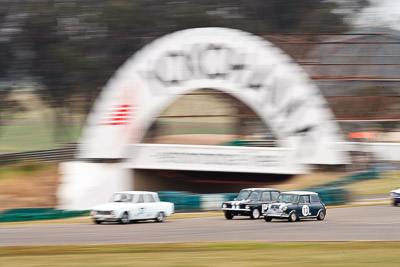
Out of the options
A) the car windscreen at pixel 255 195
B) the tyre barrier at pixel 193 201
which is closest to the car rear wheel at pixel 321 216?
the car windscreen at pixel 255 195

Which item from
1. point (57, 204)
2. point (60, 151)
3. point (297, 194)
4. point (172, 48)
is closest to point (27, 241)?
point (297, 194)

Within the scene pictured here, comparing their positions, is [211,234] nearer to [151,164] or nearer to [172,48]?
[151,164]

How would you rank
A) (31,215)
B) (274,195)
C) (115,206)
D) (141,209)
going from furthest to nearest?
(31,215) → (274,195) → (141,209) → (115,206)

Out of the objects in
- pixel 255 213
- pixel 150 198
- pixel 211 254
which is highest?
pixel 211 254

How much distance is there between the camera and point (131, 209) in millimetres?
25000

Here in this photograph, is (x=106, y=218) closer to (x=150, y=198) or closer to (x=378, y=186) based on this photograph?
(x=150, y=198)

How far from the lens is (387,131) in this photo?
5556 centimetres

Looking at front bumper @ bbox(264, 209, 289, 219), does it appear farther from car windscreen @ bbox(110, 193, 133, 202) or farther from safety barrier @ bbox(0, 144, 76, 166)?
safety barrier @ bbox(0, 144, 76, 166)

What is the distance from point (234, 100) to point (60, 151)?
13.0 m

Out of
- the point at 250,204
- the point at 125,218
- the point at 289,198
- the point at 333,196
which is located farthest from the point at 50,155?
the point at 289,198

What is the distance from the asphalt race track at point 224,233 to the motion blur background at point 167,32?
68.7 ft

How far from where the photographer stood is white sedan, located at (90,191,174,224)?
2472cm

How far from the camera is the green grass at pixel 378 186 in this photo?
39.0m

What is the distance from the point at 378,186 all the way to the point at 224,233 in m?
23.1
